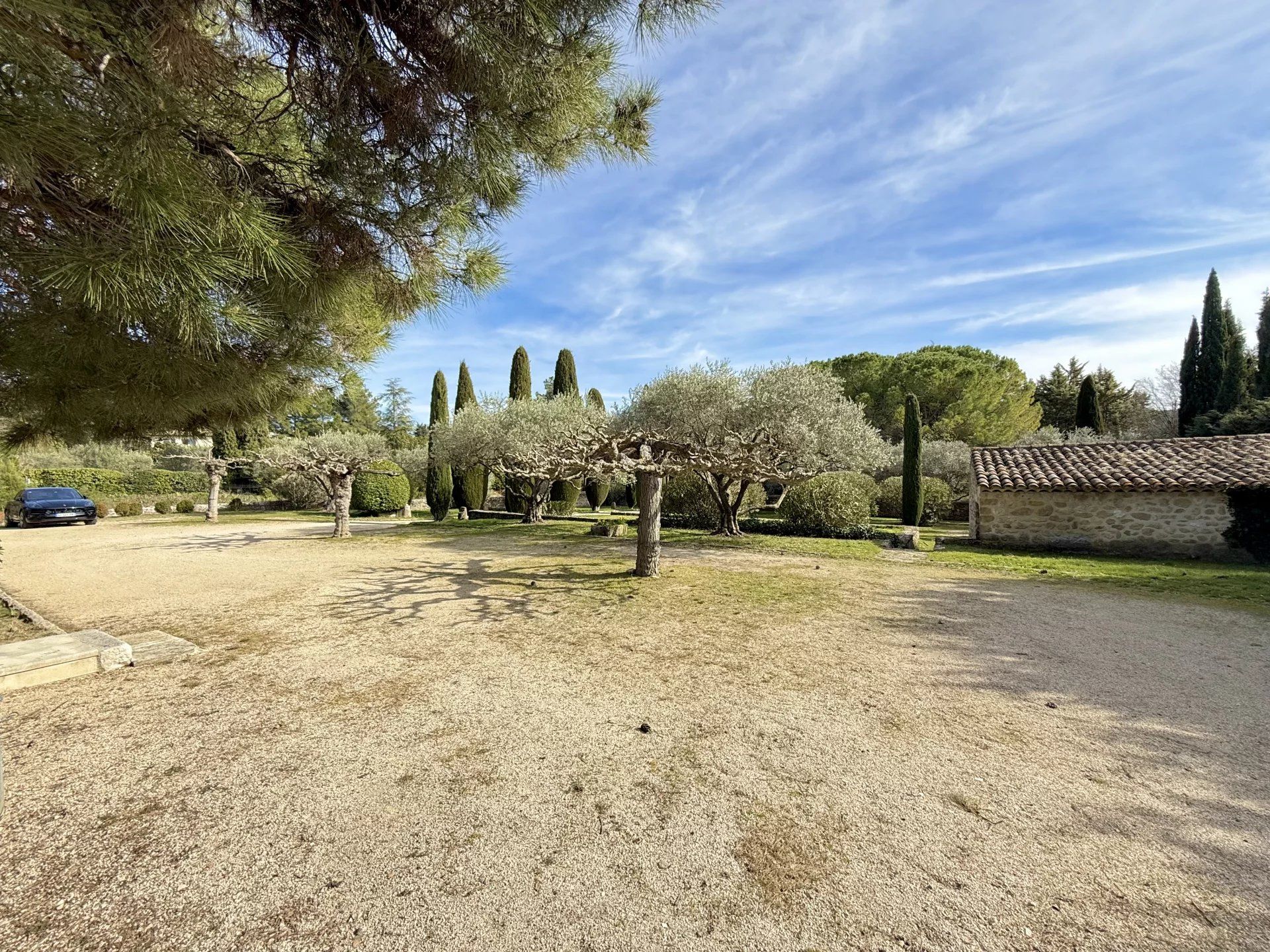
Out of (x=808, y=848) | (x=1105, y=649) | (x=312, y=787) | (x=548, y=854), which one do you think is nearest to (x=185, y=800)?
(x=312, y=787)

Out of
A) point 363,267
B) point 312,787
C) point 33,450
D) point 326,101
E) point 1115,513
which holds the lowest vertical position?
point 312,787

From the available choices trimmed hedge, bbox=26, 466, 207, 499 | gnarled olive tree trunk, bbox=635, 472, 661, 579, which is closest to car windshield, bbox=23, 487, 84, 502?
trimmed hedge, bbox=26, 466, 207, 499

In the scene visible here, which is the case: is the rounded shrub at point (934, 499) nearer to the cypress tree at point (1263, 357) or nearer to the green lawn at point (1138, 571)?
the green lawn at point (1138, 571)

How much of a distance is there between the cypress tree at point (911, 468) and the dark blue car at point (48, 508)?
26738 mm

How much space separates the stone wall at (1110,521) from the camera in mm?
10562

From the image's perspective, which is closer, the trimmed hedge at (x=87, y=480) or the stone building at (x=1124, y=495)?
the stone building at (x=1124, y=495)

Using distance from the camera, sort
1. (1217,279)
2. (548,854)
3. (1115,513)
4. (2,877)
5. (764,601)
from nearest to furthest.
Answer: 1. (2,877)
2. (548,854)
3. (764,601)
4. (1115,513)
5. (1217,279)

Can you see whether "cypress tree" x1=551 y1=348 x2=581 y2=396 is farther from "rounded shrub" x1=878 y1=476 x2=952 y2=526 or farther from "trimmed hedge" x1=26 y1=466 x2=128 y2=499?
"trimmed hedge" x1=26 y1=466 x2=128 y2=499

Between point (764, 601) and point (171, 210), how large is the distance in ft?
20.9

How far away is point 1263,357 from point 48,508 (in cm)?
4607

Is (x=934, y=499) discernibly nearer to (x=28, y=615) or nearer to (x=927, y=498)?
(x=927, y=498)

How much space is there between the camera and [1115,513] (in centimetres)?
1127

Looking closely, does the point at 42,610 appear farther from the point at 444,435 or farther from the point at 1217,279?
the point at 1217,279

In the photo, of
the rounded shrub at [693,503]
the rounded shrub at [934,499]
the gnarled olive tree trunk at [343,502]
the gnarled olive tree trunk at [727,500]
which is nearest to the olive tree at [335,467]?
the gnarled olive tree trunk at [343,502]
